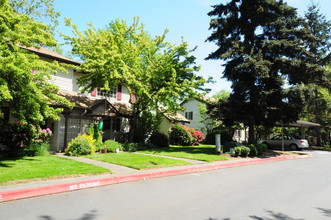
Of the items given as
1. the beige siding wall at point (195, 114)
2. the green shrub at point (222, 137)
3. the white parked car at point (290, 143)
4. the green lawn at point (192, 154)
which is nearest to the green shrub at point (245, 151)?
the green lawn at point (192, 154)

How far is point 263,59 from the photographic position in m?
18.5

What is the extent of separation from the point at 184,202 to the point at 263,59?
52.9ft

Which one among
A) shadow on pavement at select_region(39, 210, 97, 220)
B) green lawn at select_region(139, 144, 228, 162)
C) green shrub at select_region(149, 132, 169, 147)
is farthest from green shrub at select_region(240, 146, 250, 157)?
shadow on pavement at select_region(39, 210, 97, 220)

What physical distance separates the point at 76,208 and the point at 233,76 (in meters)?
16.4

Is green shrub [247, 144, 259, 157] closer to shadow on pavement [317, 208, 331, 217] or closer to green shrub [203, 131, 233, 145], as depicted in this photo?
green shrub [203, 131, 233, 145]

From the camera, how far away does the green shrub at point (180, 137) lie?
24297 millimetres

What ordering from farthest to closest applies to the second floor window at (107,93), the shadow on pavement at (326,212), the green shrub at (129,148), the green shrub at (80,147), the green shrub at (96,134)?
the second floor window at (107,93) → the green shrub at (129,148) → the green shrub at (96,134) → the green shrub at (80,147) → the shadow on pavement at (326,212)

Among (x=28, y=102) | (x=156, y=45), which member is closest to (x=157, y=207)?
(x=28, y=102)

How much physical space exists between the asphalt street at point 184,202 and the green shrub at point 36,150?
278 inches

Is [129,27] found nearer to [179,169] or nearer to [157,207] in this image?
[179,169]

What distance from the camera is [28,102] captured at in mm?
8383

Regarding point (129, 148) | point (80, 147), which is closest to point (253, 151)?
point (129, 148)

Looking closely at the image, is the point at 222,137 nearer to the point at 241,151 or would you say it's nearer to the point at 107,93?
the point at 241,151

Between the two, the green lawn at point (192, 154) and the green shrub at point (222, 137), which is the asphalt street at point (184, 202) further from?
the green shrub at point (222, 137)
